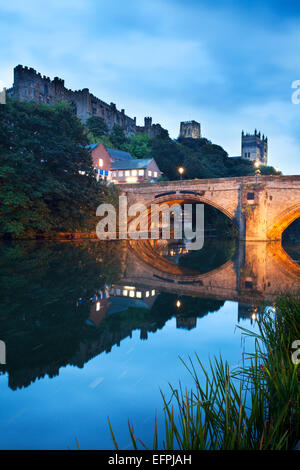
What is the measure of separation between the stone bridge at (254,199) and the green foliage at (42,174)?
11.0 m

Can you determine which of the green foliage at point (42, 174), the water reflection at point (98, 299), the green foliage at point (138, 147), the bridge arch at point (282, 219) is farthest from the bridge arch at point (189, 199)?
the green foliage at point (138, 147)

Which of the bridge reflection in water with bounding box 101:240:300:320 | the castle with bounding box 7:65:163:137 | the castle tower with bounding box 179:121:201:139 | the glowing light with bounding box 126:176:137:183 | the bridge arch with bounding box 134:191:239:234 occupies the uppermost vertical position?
the castle tower with bounding box 179:121:201:139

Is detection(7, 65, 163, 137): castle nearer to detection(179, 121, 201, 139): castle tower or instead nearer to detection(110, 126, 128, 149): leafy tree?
detection(110, 126, 128, 149): leafy tree

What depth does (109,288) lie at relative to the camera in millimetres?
9805

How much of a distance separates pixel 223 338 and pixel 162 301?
2936 mm

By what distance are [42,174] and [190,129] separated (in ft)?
337

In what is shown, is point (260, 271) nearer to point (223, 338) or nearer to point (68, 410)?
point (223, 338)

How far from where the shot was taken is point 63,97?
77500mm

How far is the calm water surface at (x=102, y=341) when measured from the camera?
3373 millimetres

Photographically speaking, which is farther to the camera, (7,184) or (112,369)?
(7,184)

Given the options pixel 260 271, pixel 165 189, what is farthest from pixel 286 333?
pixel 165 189

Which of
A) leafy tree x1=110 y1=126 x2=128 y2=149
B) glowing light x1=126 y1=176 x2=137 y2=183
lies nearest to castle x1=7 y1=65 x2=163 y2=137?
leafy tree x1=110 y1=126 x2=128 y2=149

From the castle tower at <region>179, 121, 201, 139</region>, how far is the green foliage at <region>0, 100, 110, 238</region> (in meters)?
96.6

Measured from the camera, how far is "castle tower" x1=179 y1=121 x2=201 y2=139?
11775cm
